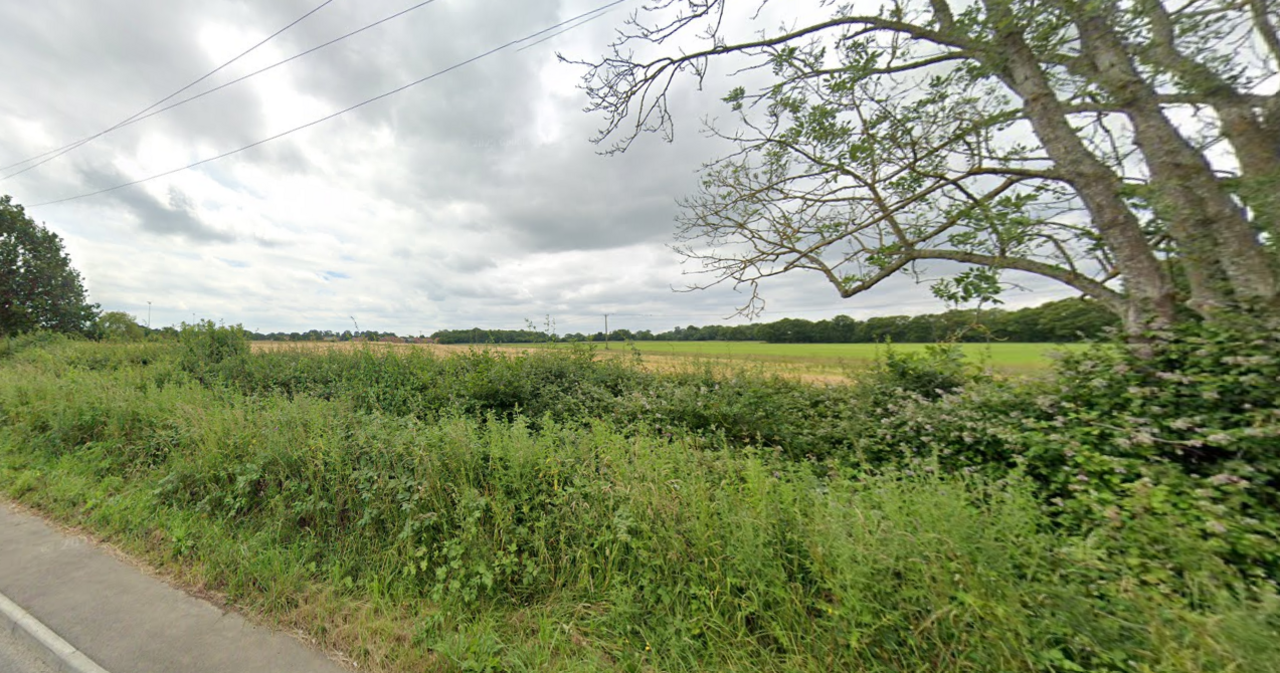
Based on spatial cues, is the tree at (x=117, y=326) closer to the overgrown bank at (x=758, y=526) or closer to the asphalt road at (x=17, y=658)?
the overgrown bank at (x=758, y=526)

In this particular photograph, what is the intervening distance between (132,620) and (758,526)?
4.19 metres

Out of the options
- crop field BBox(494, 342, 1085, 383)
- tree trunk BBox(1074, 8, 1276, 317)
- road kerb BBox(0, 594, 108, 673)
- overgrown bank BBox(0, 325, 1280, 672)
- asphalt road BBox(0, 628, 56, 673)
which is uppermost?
tree trunk BBox(1074, 8, 1276, 317)

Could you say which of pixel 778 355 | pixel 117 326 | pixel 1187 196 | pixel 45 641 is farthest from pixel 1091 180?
pixel 117 326

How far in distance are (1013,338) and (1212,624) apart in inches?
198

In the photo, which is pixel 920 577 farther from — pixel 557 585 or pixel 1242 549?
pixel 557 585

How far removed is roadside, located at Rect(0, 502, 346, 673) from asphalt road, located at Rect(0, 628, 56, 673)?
0.12 m

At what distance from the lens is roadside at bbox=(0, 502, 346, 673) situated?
2.32 metres

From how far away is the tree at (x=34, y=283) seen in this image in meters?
16.7

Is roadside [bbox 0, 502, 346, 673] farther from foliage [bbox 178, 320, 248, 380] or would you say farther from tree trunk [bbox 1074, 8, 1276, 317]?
tree trunk [bbox 1074, 8, 1276, 317]

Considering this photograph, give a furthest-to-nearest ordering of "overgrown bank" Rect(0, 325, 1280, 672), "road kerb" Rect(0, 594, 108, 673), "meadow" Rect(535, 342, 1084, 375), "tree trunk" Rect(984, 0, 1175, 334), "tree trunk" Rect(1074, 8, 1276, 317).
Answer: "meadow" Rect(535, 342, 1084, 375)
"tree trunk" Rect(984, 0, 1175, 334)
"tree trunk" Rect(1074, 8, 1276, 317)
"road kerb" Rect(0, 594, 108, 673)
"overgrown bank" Rect(0, 325, 1280, 672)

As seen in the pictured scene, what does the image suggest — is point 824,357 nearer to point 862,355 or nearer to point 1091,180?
point 862,355

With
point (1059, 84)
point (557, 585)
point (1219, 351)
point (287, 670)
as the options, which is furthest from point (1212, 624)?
point (1059, 84)

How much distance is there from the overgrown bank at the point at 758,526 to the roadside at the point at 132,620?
172 mm

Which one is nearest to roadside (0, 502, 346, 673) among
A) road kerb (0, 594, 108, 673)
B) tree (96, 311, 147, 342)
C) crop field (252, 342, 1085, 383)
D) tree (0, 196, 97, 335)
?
road kerb (0, 594, 108, 673)
